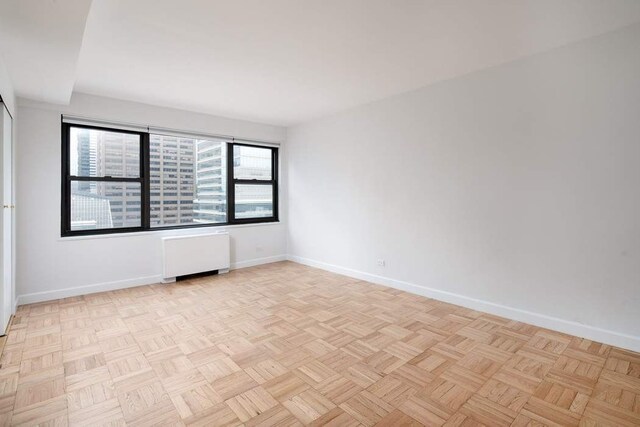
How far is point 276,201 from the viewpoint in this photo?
20.5 feet

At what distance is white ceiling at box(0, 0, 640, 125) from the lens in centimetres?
231

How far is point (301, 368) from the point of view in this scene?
2.38 metres

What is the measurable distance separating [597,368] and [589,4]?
2.68m

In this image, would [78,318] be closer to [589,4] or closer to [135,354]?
[135,354]

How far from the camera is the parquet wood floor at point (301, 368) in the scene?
1899 millimetres

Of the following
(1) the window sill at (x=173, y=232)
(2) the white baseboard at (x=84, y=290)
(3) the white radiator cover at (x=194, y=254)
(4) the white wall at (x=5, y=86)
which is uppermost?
(4) the white wall at (x=5, y=86)

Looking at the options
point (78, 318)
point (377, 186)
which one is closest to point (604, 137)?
point (377, 186)

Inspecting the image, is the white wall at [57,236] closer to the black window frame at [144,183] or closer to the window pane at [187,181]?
the black window frame at [144,183]

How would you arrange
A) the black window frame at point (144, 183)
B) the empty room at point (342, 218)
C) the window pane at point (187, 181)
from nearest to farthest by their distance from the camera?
the empty room at point (342, 218) < the black window frame at point (144, 183) < the window pane at point (187, 181)

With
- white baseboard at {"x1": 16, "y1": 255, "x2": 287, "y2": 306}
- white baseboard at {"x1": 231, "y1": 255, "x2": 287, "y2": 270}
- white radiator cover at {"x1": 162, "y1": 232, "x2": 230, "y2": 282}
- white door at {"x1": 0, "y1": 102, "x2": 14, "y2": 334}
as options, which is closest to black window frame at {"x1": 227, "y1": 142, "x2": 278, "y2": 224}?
white radiator cover at {"x1": 162, "y1": 232, "x2": 230, "y2": 282}

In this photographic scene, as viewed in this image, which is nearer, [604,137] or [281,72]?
[604,137]

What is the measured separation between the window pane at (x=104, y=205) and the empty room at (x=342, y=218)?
3cm

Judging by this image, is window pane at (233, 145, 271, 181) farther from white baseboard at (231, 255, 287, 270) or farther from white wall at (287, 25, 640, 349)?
white wall at (287, 25, 640, 349)

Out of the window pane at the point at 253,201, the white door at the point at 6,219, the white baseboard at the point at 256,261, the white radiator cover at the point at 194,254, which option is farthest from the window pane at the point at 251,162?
the white door at the point at 6,219
